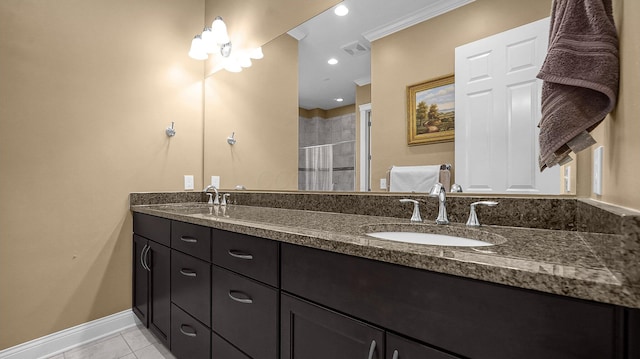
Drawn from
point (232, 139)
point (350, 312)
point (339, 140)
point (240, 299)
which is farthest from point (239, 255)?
point (232, 139)

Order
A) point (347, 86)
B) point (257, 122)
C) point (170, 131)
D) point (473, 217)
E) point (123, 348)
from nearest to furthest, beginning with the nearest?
point (473, 217)
point (347, 86)
point (123, 348)
point (257, 122)
point (170, 131)

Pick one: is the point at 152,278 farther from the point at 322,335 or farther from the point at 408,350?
the point at 408,350

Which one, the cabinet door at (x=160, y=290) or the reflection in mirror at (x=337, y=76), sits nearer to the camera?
the reflection in mirror at (x=337, y=76)

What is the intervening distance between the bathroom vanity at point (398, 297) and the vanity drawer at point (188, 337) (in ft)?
0.04

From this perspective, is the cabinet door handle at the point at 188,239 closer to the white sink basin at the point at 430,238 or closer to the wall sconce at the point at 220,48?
the white sink basin at the point at 430,238

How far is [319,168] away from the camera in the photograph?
1698 mm

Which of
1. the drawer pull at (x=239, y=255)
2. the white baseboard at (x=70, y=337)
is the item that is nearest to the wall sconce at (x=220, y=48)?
the drawer pull at (x=239, y=255)

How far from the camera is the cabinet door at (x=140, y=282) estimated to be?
1903mm

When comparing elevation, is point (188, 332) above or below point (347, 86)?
below

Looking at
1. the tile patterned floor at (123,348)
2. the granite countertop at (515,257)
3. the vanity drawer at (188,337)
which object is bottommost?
the tile patterned floor at (123,348)

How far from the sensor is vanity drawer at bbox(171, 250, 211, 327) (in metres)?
1.32

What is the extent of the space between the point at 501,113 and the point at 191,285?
1571 mm

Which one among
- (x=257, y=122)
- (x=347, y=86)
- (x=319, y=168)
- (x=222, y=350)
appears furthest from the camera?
(x=257, y=122)

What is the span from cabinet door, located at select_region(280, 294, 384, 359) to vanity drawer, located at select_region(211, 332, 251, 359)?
11.6 inches
